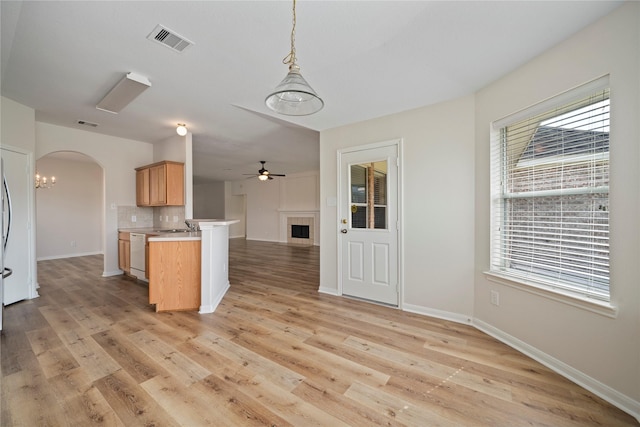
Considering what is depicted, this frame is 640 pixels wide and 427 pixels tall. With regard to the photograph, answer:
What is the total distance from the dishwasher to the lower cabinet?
4.19 feet

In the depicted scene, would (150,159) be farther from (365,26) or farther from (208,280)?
(365,26)

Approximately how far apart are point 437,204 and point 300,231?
7159 millimetres

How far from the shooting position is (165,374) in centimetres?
197

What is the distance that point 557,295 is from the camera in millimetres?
2045

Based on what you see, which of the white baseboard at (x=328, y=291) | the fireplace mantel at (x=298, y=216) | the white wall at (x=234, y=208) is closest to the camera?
the white baseboard at (x=328, y=291)

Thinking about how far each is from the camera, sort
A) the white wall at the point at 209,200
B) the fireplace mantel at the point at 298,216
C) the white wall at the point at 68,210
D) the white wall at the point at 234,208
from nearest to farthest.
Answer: the white wall at the point at 68,210 < the fireplace mantel at the point at 298,216 < the white wall at the point at 234,208 < the white wall at the point at 209,200

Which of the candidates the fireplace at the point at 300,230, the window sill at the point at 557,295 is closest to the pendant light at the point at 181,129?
the window sill at the point at 557,295

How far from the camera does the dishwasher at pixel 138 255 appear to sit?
4254mm

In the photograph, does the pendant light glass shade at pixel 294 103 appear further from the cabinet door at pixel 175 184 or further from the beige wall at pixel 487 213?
the cabinet door at pixel 175 184

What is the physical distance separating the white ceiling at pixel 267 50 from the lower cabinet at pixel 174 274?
6.23 ft

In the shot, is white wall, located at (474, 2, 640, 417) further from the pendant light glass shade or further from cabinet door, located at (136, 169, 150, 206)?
cabinet door, located at (136, 169, 150, 206)

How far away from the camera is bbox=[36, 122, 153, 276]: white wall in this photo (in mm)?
4441

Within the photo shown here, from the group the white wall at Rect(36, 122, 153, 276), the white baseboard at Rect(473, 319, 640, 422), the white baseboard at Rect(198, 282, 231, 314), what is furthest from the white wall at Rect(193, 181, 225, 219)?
the white baseboard at Rect(473, 319, 640, 422)

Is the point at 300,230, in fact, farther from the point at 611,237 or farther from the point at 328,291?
the point at 611,237
